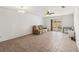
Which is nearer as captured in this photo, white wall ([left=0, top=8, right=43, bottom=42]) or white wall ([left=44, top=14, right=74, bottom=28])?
white wall ([left=44, top=14, right=74, bottom=28])

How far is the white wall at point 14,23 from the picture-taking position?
1759mm

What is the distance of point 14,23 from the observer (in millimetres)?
2092

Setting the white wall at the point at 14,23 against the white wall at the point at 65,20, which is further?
the white wall at the point at 14,23

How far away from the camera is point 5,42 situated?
1848 mm

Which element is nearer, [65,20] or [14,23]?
[65,20]

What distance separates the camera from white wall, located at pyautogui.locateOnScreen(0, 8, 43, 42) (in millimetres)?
1759

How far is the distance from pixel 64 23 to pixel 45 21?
1.33 ft
